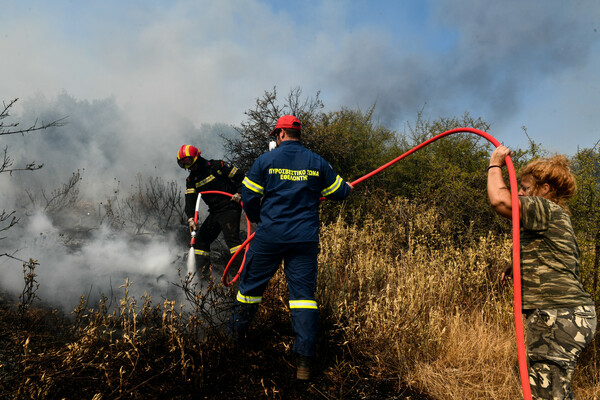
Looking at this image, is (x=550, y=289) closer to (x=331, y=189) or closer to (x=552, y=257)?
(x=552, y=257)

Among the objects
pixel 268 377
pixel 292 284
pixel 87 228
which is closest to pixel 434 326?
pixel 292 284

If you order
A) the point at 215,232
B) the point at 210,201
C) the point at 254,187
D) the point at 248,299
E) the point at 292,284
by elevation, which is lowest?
the point at 248,299

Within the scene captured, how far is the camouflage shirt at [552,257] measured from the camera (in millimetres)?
2035

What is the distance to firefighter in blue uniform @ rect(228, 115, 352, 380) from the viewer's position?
114 inches

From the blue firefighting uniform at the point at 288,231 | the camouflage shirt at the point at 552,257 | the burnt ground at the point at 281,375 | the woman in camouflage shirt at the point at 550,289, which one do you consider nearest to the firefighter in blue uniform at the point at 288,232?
the blue firefighting uniform at the point at 288,231

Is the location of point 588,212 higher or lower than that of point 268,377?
higher

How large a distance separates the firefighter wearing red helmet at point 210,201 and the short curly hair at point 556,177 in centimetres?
428

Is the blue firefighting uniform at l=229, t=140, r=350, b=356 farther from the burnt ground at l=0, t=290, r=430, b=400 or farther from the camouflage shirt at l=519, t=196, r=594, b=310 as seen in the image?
the camouflage shirt at l=519, t=196, r=594, b=310

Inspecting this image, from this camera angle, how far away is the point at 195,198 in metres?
5.95

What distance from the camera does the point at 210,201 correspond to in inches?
232

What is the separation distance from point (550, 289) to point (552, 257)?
7.5 inches

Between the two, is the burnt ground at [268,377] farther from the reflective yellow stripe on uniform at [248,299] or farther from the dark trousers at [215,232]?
the dark trousers at [215,232]

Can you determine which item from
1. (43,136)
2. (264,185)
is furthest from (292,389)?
(43,136)

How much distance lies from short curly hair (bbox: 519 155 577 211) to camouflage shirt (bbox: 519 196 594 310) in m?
0.16
